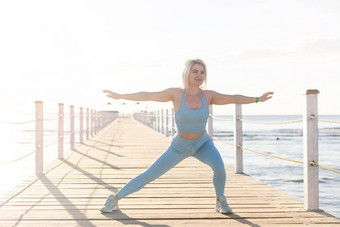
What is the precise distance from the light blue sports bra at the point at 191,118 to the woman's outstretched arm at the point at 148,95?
123mm

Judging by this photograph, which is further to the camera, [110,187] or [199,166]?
[199,166]

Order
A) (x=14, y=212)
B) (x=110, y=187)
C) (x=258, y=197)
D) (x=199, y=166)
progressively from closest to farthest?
(x=14, y=212), (x=258, y=197), (x=110, y=187), (x=199, y=166)

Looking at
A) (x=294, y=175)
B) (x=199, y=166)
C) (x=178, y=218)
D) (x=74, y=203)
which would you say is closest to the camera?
(x=178, y=218)

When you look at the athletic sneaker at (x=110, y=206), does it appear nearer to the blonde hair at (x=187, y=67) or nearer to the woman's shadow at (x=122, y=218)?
the woman's shadow at (x=122, y=218)

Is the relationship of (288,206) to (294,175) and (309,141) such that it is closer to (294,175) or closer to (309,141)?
(309,141)

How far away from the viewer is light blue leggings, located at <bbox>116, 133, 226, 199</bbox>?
3521 millimetres

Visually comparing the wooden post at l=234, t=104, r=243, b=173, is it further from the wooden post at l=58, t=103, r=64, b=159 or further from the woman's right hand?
the wooden post at l=58, t=103, r=64, b=159

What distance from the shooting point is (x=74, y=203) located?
13.4 feet

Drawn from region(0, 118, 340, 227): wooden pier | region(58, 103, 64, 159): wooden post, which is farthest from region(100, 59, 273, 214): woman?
region(58, 103, 64, 159): wooden post

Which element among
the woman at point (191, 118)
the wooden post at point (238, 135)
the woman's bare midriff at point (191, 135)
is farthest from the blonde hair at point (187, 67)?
the wooden post at point (238, 135)

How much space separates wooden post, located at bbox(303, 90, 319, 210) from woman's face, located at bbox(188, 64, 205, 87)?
0.96 metres

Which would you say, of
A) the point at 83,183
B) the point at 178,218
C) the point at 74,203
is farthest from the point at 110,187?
the point at 178,218

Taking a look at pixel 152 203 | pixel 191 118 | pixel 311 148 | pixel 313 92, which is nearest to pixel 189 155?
pixel 191 118

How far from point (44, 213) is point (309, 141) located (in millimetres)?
2347
